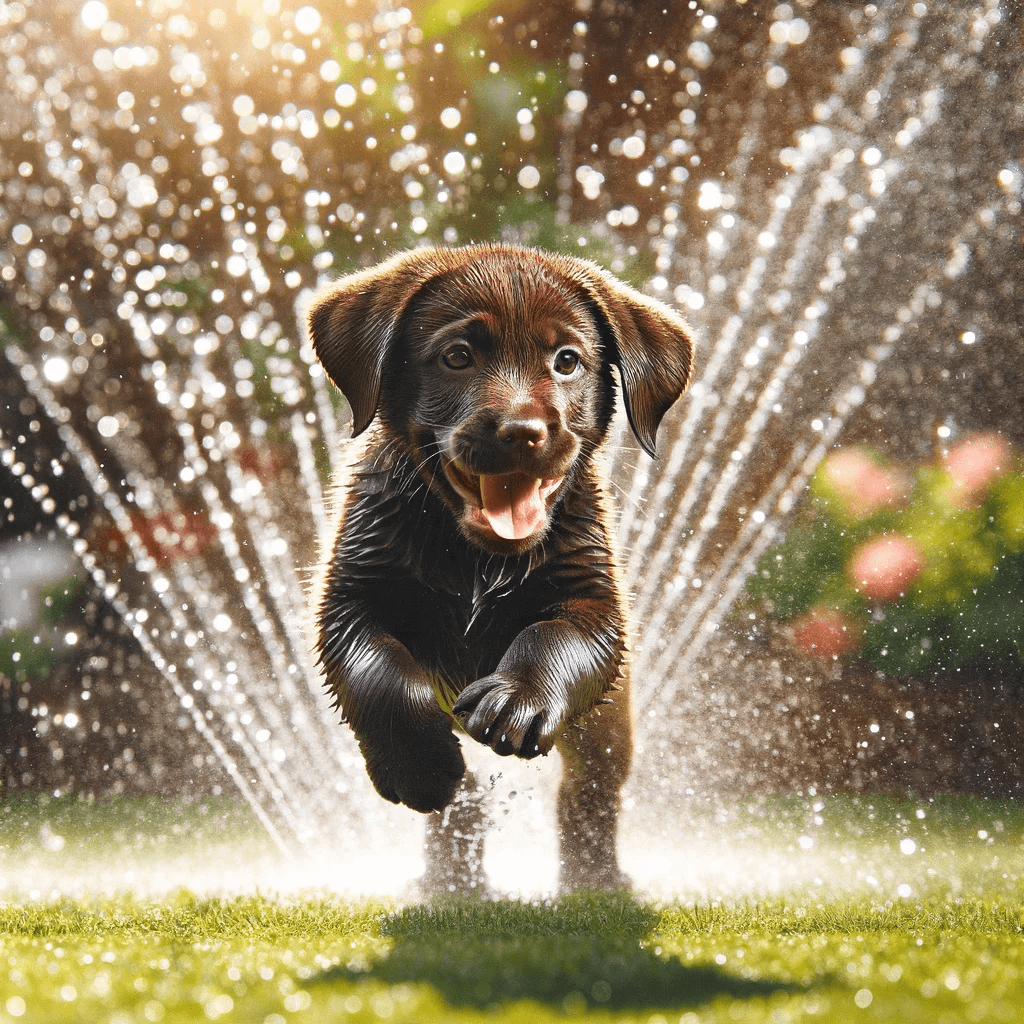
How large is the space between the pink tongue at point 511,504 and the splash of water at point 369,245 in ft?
5.71

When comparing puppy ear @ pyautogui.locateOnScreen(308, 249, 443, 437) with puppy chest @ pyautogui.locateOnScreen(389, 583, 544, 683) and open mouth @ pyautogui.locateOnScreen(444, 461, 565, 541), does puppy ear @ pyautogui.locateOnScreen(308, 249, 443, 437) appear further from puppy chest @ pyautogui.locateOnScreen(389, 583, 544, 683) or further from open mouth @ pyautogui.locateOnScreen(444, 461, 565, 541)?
puppy chest @ pyautogui.locateOnScreen(389, 583, 544, 683)

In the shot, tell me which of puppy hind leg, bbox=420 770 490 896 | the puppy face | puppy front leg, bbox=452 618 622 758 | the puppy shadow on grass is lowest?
puppy hind leg, bbox=420 770 490 896

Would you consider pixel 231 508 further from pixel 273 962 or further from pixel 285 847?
pixel 273 962

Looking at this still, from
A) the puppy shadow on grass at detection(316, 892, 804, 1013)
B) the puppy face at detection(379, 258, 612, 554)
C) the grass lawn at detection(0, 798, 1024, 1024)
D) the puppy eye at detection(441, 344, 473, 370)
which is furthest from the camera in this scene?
the puppy eye at detection(441, 344, 473, 370)

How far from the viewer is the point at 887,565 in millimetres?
5137

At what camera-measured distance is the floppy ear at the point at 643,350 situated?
7.70 feet

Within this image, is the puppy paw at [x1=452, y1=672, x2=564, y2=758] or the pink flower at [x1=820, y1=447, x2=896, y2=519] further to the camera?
the pink flower at [x1=820, y1=447, x2=896, y2=519]

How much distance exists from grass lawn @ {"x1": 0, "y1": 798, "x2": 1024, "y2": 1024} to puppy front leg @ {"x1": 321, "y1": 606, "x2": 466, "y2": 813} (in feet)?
1.05

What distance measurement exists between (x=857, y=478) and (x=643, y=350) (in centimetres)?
322

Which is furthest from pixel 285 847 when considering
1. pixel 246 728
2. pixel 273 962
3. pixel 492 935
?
pixel 273 962

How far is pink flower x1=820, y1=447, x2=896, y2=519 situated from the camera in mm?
5191

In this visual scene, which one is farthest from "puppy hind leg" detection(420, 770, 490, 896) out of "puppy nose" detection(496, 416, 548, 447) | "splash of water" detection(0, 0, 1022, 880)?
"puppy nose" detection(496, 416, 548, 447)

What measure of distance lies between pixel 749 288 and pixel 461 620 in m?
2.95

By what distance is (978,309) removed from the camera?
522 cm
